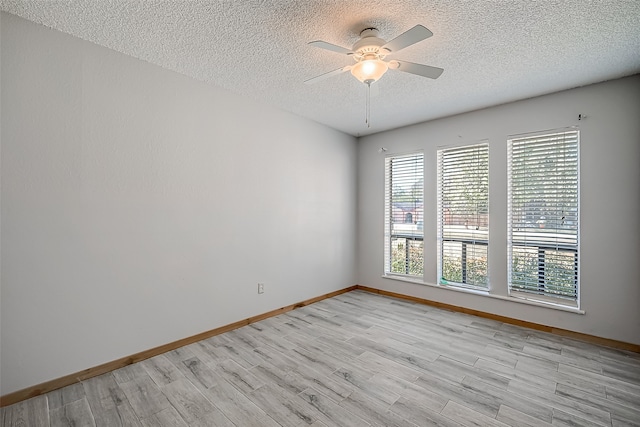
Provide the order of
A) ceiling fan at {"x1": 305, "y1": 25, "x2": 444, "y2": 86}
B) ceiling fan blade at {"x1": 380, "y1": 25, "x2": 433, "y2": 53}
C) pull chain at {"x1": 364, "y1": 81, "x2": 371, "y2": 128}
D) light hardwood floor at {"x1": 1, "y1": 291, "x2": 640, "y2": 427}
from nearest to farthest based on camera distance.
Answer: ceiling fan blade at {"x1": 380, "y1": 25, "x2": 433, "y2": 53}
light hardwood floor at {"x1": 1, "y1": 291, "x2": 640, "y2": 427}
ceiling fan at {"x1": 305, "y1": 25, "x2": 444, "y2": 86}
pull chain at {"x1": 364, "y1": 81, "x2": 371, "y2": 128}

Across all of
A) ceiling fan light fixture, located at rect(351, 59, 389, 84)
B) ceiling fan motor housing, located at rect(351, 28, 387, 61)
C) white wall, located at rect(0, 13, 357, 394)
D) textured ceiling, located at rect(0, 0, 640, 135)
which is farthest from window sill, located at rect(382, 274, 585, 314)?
ceiling fan motor housing, located at rect(351, 28, 387, 61)

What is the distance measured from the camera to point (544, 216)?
10.7 feet

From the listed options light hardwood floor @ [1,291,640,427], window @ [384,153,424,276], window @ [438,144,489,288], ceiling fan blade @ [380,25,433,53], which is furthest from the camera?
window @ [384,153,424,276]

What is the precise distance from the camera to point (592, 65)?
2576 mm

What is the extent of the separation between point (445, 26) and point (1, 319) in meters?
3.66

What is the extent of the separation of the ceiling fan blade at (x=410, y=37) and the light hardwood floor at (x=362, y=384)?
2364 mm

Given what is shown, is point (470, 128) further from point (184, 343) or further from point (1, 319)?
point (1, 319)

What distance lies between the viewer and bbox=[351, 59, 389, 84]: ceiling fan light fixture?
2088 millimetres

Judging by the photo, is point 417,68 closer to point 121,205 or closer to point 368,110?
point 368,110

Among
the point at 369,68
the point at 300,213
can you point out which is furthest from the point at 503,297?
the point at 369,68

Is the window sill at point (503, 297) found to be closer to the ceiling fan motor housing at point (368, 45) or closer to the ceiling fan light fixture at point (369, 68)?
the ceiling fan light fixture at point (369, 68)

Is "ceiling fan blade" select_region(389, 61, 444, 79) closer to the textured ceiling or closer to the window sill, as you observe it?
the textured ceiling

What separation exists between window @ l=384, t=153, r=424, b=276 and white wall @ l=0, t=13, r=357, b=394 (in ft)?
5.83

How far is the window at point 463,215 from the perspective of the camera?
12.2 ft
